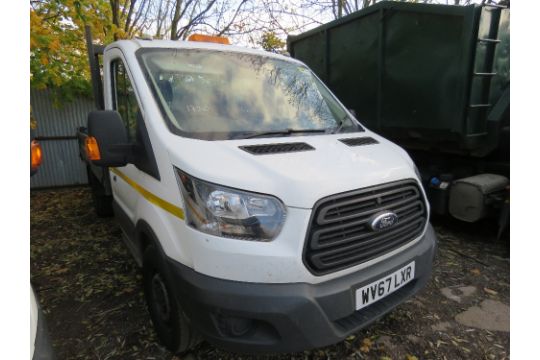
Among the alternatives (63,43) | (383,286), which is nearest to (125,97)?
(383,286)

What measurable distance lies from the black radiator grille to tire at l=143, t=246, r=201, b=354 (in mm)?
893

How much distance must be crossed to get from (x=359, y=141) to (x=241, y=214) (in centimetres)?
119

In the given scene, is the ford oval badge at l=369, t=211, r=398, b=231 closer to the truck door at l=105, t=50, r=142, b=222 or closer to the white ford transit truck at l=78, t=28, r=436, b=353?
the white ford transit truck at l=78, t=28, r=436, b=353

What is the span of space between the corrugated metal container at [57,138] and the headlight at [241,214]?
7.25m

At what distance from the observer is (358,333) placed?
2.61 m

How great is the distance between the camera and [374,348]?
245 centimetres

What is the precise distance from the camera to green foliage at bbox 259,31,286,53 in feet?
38.4

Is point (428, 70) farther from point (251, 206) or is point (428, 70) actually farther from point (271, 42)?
point (271, 42)

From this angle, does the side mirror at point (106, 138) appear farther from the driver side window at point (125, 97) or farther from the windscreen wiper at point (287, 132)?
the windscreen wiper at point (287, 132)

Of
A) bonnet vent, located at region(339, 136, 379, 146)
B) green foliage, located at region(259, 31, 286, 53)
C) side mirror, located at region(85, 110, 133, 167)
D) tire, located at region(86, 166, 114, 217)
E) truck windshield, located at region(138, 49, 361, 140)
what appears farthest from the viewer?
green foliage, located at region(259, 31, 286, 53)

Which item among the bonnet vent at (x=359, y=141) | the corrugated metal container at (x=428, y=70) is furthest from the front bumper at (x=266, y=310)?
the corrugated metal container at (x=428, y=70)

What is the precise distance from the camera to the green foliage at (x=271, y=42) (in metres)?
11.7

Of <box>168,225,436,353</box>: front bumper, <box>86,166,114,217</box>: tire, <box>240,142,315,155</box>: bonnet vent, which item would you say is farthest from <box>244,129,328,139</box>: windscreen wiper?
<box>86,166,114,217</box>: tire

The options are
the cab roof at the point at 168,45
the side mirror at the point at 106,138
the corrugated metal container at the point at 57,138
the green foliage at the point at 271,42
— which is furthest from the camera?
the green foliage at the point at 271,42
